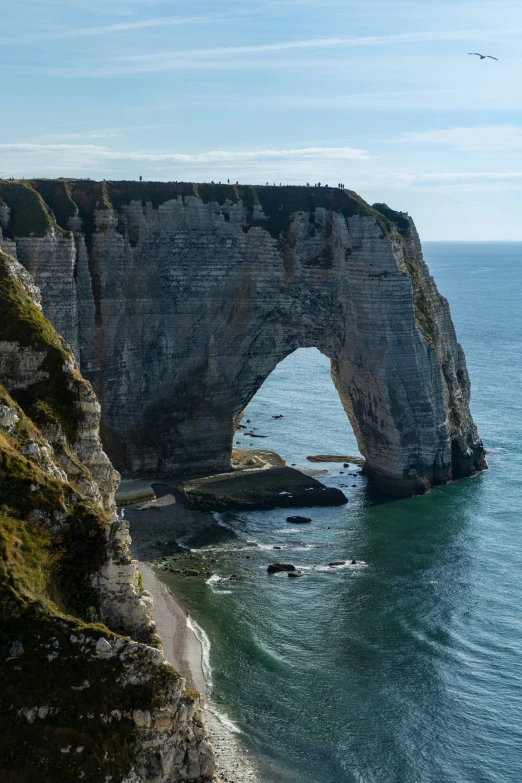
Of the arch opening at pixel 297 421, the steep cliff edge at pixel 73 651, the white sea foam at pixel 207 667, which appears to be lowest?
the white sea foam at pixel 207 667

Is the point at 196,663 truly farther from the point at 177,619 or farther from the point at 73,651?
the point at 73,651

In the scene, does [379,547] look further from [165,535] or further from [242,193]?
[242,193]

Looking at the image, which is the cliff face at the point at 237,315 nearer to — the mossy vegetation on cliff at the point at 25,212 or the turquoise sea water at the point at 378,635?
the mossy vegetation on cliff at the point at 25,212

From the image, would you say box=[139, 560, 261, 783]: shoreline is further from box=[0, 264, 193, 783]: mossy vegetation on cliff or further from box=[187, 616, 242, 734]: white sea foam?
box=[0, 264, 193, 783]: mossy vegetation on cliff

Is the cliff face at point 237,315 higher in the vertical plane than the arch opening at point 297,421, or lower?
higher

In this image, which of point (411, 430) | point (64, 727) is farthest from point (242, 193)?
point (64, 727)

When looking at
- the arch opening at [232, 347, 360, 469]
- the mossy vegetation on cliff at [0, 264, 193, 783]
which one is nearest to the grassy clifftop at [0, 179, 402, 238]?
the arch opening at [232, 347, 360, 469]

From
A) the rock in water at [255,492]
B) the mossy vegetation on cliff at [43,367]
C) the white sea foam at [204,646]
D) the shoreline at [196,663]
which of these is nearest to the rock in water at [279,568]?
the shoreline at [196,663]
